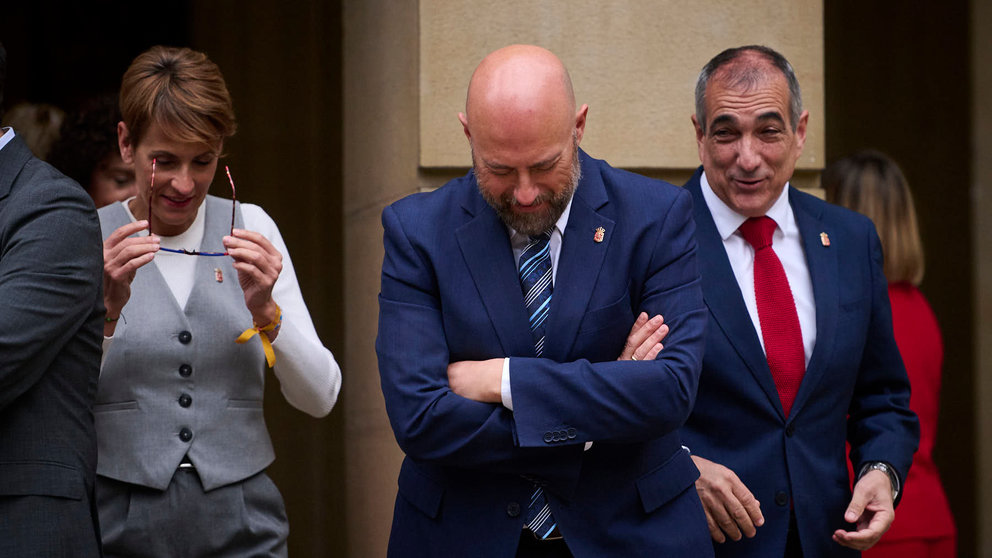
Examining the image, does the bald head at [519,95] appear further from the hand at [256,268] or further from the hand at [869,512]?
the hand at [869,512]

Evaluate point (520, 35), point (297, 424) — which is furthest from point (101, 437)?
point (297, 424)

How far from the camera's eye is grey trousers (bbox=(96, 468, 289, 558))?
2.85 meters

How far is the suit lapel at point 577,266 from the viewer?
2.55 m

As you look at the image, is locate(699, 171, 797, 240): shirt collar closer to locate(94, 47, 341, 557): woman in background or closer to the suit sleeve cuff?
the suit sleeve cuff

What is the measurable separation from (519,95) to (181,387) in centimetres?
117

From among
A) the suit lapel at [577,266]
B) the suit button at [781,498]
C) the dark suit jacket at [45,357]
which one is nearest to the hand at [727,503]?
the suit button at [781,498]

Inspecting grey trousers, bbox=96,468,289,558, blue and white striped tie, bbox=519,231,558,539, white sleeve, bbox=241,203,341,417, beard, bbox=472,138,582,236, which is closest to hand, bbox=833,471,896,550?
blue and white striped tie, bbox=519,231,558,539

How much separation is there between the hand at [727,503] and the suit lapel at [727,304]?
0.25 metres

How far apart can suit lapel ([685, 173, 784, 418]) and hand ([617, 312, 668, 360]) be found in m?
0.49

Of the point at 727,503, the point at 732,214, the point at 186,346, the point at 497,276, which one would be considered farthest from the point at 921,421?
the point at 186,346

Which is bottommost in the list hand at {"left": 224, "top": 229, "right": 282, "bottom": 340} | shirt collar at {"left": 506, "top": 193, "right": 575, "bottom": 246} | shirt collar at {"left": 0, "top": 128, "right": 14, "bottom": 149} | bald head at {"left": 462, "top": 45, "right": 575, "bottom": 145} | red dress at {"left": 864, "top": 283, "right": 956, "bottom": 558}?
red dress at {"left": 864, "top": 283, "right": 956, "bottom": 558}

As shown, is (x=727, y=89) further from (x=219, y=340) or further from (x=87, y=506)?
(x=87, y=506)

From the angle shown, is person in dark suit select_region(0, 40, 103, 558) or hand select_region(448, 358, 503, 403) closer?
person in dark suit select_region(0, 40, 103, 558)

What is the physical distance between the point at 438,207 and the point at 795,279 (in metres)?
1.08
